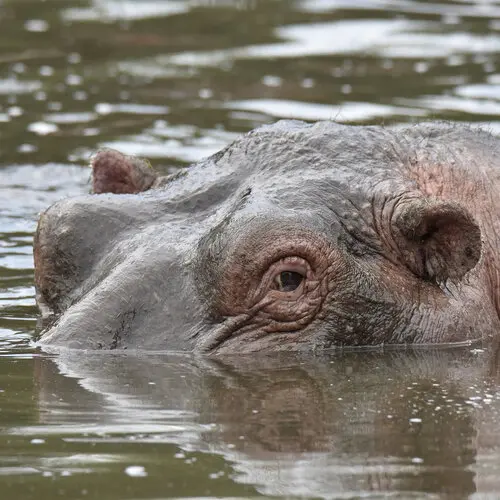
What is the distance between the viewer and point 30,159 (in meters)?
13.3

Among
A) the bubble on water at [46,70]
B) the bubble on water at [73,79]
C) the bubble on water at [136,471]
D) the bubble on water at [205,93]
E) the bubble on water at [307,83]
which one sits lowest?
the bubble on water at [136,471]

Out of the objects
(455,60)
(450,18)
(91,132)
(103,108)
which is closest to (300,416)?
(91,132)

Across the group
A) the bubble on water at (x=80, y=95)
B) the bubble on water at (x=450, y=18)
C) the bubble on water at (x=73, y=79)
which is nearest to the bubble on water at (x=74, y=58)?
the bubble on water at (x=73, y=79)

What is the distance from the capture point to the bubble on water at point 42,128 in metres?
14.2

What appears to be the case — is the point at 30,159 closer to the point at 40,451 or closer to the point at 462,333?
the point at 462,333

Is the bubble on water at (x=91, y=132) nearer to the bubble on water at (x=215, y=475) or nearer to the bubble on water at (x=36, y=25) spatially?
the bubble on water at (x=36, y=25)

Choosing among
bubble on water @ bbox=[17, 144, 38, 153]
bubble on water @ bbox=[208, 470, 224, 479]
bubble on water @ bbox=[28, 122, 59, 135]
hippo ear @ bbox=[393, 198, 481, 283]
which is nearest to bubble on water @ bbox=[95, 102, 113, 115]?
bubble on water @ bbox=[28, 122, 59, 135]

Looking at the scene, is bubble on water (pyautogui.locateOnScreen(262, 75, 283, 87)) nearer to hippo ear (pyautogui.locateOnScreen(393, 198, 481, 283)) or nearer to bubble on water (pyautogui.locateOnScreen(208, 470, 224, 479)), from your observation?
hippo ear (pyautogui.locateOnScreen(393, 198, 481, 283))

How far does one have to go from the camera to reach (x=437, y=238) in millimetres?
7188

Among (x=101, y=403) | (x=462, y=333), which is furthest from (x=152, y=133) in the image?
(x=101, y=403)

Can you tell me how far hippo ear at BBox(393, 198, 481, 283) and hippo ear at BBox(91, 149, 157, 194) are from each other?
203 cm

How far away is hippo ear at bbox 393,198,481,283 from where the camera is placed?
22.9 ft

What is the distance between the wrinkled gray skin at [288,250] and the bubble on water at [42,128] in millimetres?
6552

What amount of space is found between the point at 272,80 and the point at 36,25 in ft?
15.1
